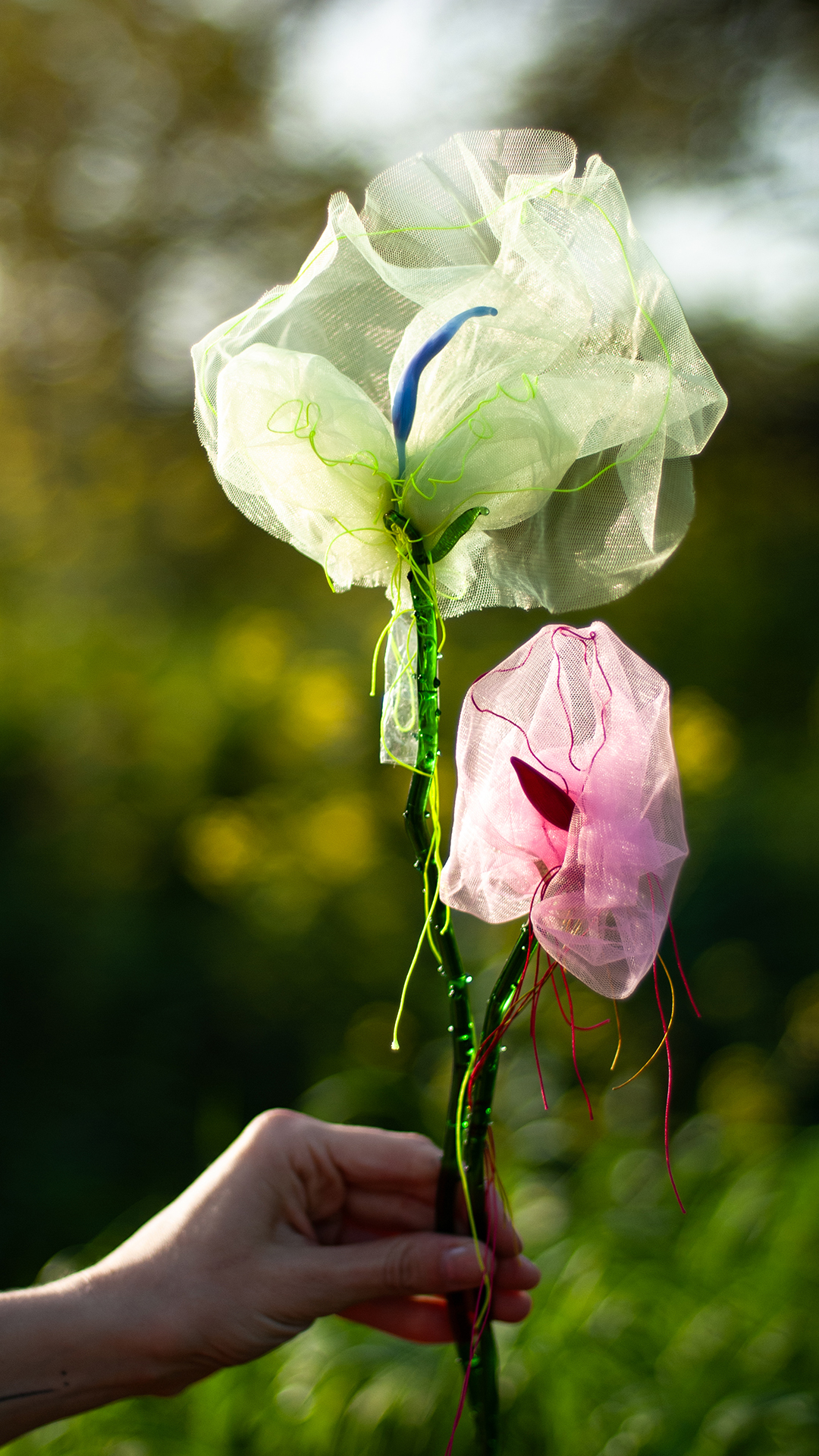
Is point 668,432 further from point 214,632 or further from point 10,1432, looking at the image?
point 214,632

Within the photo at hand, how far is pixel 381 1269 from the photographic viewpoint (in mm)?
662

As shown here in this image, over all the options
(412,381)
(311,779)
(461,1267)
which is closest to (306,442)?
(412,381)

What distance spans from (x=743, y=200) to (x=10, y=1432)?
11.5 feet

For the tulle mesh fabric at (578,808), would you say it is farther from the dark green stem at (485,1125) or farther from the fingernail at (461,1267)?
the fingernail at (461,1267)

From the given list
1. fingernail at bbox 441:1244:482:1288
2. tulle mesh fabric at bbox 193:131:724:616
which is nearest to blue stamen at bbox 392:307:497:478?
tulle mesh fabric at bbox 193:131:724:616

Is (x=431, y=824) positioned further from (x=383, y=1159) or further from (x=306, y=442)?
(x=383, y=1159)

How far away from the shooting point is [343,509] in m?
0.56

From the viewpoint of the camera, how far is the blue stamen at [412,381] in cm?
51

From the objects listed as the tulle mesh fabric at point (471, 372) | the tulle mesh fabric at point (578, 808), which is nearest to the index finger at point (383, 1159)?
the tulle mesh fabric at point (578, 808)

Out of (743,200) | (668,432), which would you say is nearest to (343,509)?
(668,432)

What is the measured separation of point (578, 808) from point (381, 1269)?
1.26ft

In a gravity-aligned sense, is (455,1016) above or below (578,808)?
below

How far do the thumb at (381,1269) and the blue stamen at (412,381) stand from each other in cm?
52

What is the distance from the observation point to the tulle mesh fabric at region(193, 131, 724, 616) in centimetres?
54
